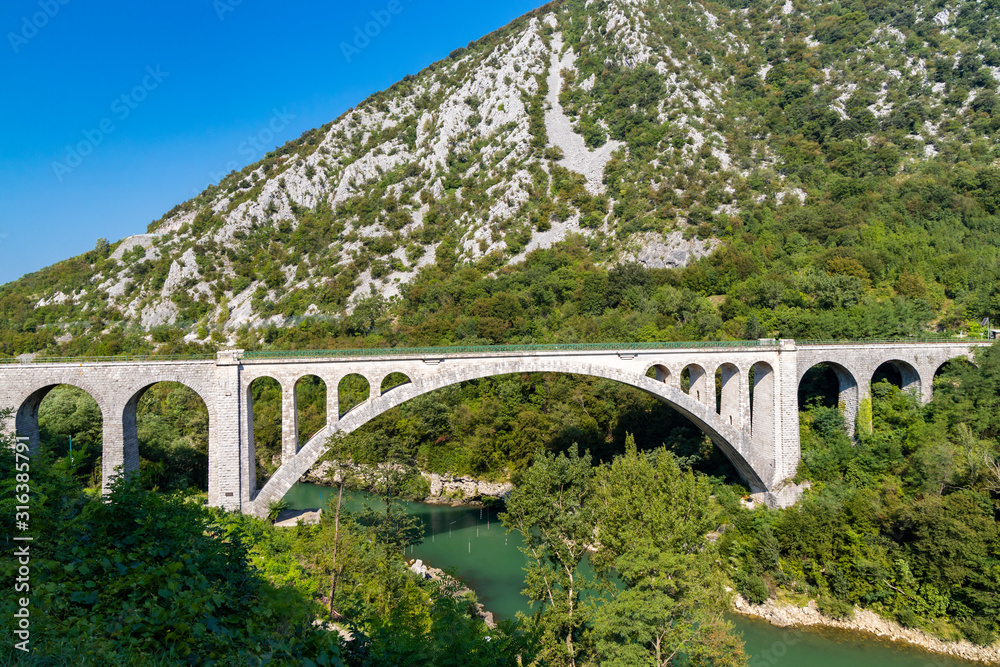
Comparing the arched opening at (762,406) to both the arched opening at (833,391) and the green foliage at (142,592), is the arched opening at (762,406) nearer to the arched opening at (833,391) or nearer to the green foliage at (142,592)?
the arched opening at (833,391)

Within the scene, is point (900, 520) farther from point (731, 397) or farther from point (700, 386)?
point (700, 386)

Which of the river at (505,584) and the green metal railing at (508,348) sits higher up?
the green metal railing at (508,348)

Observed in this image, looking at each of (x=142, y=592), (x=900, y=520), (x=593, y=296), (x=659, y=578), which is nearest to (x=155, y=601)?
(x=142, y=592)

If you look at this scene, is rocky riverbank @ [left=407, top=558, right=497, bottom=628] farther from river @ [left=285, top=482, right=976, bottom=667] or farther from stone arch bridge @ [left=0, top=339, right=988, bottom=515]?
stone arch bridge @ [left=0, top=339, right=988, bottom=515]

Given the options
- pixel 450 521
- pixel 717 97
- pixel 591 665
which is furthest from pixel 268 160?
pixel 591 665

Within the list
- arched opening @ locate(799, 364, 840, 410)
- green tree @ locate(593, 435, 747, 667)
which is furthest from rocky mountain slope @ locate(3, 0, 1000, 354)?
green tree @ locate(593, 435, 747, 667)

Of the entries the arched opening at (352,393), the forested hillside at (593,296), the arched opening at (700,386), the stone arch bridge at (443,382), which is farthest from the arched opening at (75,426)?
the arched opening at (700,386)

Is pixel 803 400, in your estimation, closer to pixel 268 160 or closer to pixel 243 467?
pixel 243 467
